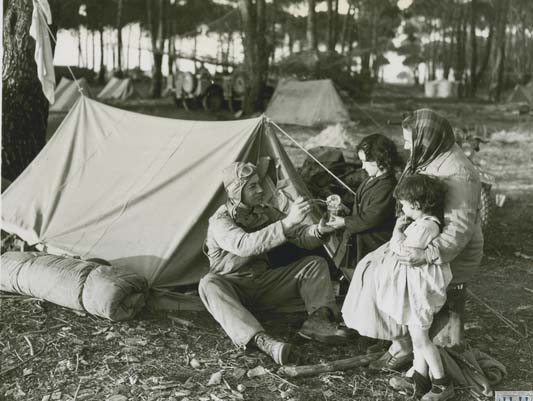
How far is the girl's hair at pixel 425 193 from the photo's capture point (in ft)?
10.9

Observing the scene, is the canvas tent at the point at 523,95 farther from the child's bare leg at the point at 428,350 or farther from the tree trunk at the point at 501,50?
the child's bare leg at the point at 428,350

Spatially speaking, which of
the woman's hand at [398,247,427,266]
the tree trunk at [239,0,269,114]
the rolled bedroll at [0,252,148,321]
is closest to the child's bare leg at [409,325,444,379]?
the woman's hand at [398,247,427,266]

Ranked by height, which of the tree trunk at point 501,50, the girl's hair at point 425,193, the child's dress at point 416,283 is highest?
the tree trunk at point 501,50

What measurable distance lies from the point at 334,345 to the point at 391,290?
34.9 inches

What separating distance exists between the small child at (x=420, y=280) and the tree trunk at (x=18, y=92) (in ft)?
16.2

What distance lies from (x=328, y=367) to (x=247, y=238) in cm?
91

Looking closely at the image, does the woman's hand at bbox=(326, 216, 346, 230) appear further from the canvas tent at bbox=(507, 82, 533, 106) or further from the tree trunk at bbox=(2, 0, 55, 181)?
the canvas tent at bbox=(507, 82, 533, 106)

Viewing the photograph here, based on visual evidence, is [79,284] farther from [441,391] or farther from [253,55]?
[253,55]

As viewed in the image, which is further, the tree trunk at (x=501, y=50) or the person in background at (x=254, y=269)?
the tree trunk at (x=501, y=50)

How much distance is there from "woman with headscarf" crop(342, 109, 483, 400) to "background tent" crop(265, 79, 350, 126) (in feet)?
38.1

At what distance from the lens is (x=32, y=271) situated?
4.80m

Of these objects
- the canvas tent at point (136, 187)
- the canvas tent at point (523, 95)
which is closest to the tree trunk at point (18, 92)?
the canvas tent at point (136, 187)

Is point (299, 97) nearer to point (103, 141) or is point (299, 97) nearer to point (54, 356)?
point (103, 141)

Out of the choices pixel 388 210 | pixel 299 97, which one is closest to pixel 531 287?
pixel 388 210
